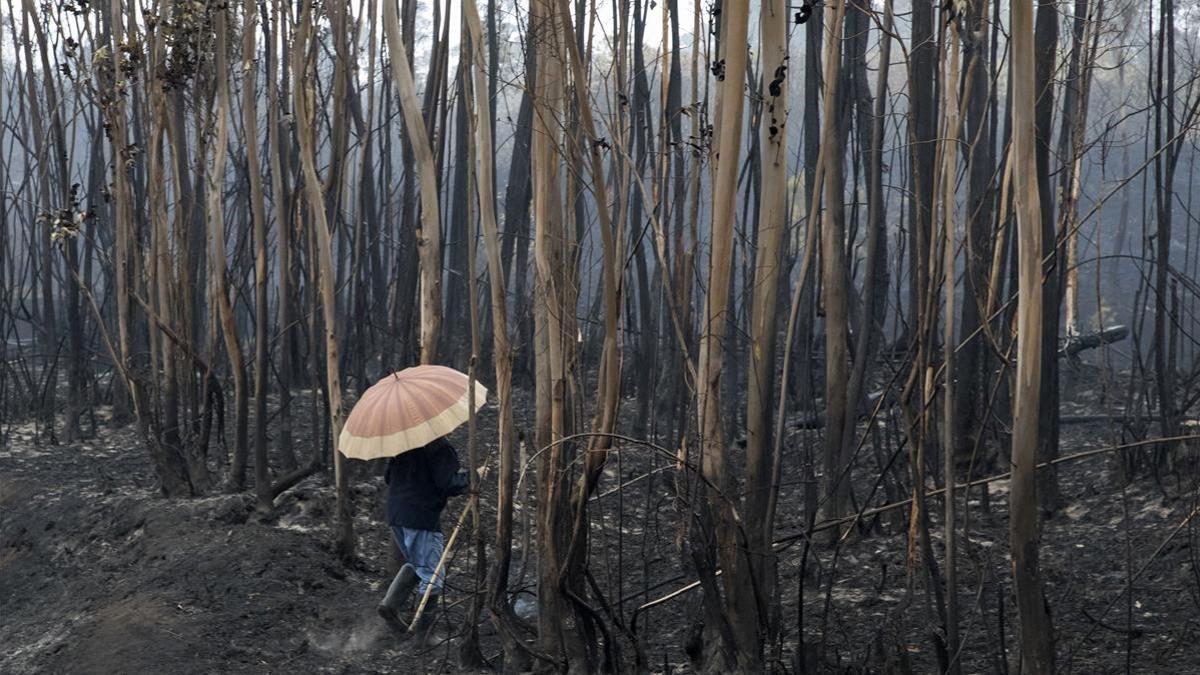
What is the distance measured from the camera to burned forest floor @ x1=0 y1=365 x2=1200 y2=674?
460 centimetres

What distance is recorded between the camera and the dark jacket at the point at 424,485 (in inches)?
217

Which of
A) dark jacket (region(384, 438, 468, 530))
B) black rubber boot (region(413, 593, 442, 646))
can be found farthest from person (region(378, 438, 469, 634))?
black rubber boot (region(413, 593, 442, 646))

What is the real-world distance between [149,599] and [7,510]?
3.21 m

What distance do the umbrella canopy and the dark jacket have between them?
0.20 metres

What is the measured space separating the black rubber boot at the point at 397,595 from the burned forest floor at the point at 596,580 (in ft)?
0.50

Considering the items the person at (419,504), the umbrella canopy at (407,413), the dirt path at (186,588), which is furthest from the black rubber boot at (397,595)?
the umbrella canopy at (407,413)

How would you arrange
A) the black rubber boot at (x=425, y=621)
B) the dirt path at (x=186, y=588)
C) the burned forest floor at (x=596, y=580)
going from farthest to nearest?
the black rubber boot at (x=425, y=621) < the dirt path at (x=186, y=588) < the burned forest floor at (x=596, y=580)

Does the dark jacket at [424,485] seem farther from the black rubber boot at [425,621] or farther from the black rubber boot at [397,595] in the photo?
the black rubber boot at [425,621]

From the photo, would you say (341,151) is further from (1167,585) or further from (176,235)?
(1167,585)

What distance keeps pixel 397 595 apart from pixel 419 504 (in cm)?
43

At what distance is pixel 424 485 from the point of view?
5555 millimetres

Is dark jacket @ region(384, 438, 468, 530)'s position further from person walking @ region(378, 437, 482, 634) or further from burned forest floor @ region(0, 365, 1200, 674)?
burned forest floor @ region(0, 365, 1200, 674)

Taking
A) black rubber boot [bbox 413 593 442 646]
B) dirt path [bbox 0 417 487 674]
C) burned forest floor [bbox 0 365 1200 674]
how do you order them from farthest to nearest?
black rubber boot [bbox 413 593 442 646], dirt path [bbox 0 417 487 674], burned forest floor [bbox 0 365 1200 674]

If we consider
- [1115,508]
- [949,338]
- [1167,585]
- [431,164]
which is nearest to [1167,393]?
[1115,508]
